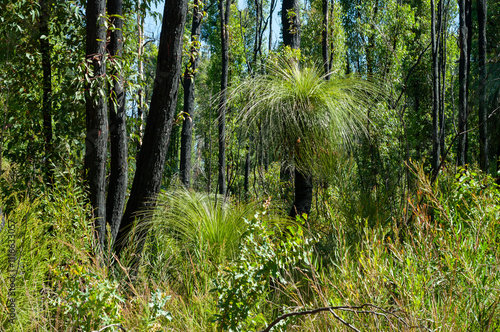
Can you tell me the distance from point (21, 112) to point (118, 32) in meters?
1.75

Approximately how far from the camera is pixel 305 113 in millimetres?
3928

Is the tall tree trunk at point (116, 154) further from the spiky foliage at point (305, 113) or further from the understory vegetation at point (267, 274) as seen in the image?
the spiky foliage at point (305, 113)

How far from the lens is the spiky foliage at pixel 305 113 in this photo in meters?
3.93

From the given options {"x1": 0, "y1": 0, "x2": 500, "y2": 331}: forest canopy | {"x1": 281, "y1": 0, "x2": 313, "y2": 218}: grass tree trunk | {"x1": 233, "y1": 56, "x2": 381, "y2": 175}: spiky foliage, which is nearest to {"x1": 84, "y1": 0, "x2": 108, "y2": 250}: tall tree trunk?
{"x1": 0, "y1": 0, "x2": 500, "y2": 331}: forest canopy

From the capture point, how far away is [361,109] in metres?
4.21

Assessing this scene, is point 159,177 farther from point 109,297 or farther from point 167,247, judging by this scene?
point 109,297

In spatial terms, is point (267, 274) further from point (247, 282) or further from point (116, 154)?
point (116, 154)

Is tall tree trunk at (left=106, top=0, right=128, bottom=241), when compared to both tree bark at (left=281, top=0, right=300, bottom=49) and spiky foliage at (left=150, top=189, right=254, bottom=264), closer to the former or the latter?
spiky foliage at (left=150, top=189, right=254, bottom=264)

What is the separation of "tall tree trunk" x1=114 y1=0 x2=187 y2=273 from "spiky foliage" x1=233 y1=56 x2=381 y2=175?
645mm

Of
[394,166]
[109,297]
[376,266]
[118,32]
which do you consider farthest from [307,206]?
[394,166]

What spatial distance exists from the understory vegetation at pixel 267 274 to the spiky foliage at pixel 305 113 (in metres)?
0.56

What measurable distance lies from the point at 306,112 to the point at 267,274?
227cm

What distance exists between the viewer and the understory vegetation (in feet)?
6.36

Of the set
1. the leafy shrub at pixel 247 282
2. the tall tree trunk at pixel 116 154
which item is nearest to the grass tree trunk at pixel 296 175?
the leafy shrub at pixel 247 282
